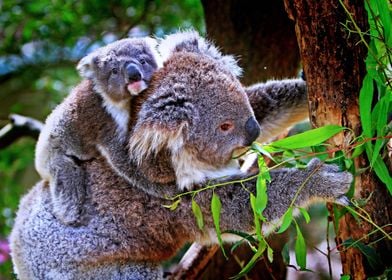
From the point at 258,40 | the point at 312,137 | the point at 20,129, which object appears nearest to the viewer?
the point at 312,137

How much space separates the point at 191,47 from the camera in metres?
2.83

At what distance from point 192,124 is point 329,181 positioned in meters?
0.61

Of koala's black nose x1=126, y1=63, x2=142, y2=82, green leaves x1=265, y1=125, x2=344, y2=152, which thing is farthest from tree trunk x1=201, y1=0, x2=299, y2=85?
green leaves x1=265, y1=125, x2=344, y2=152

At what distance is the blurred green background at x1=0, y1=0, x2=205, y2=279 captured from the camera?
435 cm

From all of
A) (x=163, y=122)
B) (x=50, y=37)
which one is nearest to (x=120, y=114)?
(x=163, y=122)

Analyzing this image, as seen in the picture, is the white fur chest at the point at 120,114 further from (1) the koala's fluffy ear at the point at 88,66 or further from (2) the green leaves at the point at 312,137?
(2) the green leaves at the point at 312,137

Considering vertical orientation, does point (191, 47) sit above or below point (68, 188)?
above

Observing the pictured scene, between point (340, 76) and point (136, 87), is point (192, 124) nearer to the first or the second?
point (136, 87)

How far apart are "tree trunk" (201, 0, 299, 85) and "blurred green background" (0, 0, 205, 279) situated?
332 millimetres

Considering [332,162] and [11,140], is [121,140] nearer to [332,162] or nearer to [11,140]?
[332,162]

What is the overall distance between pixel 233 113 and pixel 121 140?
53cm

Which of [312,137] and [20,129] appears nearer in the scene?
[312,137]

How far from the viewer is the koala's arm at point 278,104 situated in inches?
119

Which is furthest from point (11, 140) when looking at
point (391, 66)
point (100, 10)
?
point (391, 66)
